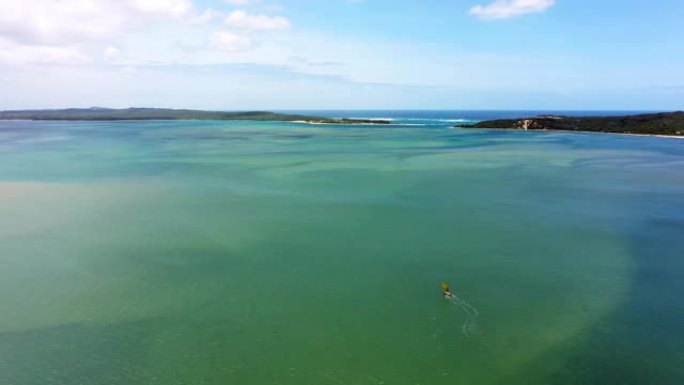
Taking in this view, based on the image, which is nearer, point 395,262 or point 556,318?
point 556,318

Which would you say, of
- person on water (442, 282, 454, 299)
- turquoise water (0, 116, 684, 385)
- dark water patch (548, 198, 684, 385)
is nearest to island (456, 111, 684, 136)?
turquoise water (0, 116, 684, 385)

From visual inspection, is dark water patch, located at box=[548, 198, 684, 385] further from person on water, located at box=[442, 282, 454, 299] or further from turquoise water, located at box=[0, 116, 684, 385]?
Result: person on water, located at box=[442, 282, 454, 299]

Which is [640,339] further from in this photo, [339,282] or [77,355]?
[77,355]

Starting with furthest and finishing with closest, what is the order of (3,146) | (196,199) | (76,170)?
(3,146), (76,170), (196,199)

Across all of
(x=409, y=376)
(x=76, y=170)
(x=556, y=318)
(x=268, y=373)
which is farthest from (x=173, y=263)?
(x=76, y=170)

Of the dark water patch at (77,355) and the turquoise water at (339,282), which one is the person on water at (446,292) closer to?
the turquoise water at (339,282)

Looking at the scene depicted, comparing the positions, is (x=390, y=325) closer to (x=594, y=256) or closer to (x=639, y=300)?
(x=639, y=300)
